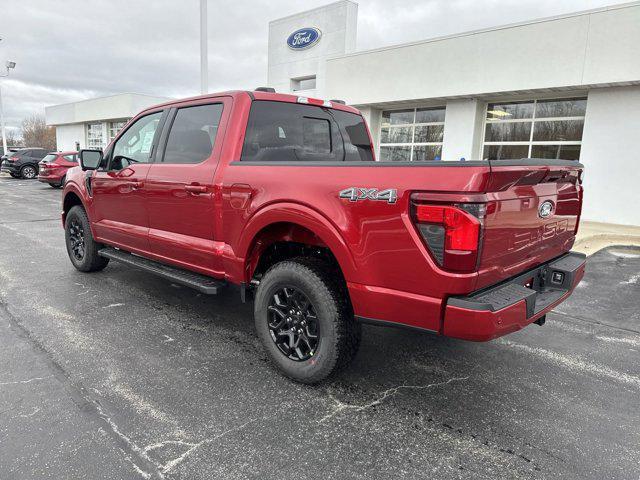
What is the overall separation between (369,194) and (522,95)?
1225 centimetres

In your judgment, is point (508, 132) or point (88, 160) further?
point (508, 132)

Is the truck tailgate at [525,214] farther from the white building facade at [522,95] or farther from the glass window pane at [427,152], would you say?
the glass window pane at [427,152]

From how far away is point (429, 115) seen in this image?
15.3 m

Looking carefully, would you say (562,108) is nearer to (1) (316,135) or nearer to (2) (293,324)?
(1) (316,135)

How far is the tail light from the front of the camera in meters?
2.23

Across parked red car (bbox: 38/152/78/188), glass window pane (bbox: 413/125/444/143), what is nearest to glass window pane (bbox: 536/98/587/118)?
glass window pane (bbox: 413/125/444/143)

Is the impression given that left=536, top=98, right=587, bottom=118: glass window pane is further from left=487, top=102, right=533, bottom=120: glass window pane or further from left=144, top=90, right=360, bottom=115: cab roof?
left=144, top=90, right=360, bottom=115: cab roof

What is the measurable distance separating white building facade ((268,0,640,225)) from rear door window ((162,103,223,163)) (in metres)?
10.8

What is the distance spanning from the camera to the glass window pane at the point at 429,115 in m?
15.0

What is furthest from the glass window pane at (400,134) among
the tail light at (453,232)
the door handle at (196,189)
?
the tail light at (453,232)

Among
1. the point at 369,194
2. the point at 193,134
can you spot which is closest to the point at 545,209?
the point at 369,194

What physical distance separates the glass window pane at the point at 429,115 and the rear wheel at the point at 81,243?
12.2 m

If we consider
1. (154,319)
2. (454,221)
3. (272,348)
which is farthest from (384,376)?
(154,319)

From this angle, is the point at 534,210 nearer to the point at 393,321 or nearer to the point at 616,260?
the point at 393,321
